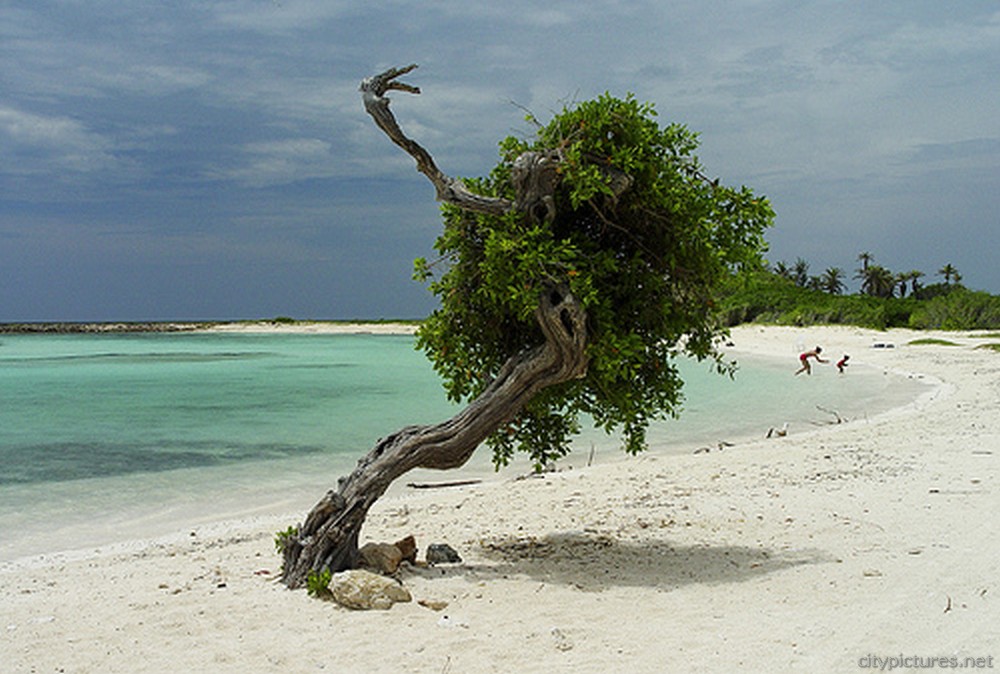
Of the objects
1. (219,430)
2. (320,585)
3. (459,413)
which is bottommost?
(219,430)

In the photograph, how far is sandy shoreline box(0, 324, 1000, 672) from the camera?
478 cm

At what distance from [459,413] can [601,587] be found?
172 centimetres

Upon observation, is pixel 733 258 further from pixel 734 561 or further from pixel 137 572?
pixel 137 572

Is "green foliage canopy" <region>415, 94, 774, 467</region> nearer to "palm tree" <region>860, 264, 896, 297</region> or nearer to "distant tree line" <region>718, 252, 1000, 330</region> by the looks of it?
"distant tree line" <region>718, 252, 1000, 330</region>

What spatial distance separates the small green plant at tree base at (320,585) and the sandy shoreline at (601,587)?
13 cm

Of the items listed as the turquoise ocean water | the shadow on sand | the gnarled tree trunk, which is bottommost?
the turquoise ocean water

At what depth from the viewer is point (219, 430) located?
770 inches

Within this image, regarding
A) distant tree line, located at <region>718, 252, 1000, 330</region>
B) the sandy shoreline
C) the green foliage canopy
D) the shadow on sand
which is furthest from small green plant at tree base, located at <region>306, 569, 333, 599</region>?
distant tree line, located at <region>718, 252, 1000, 330</region>
